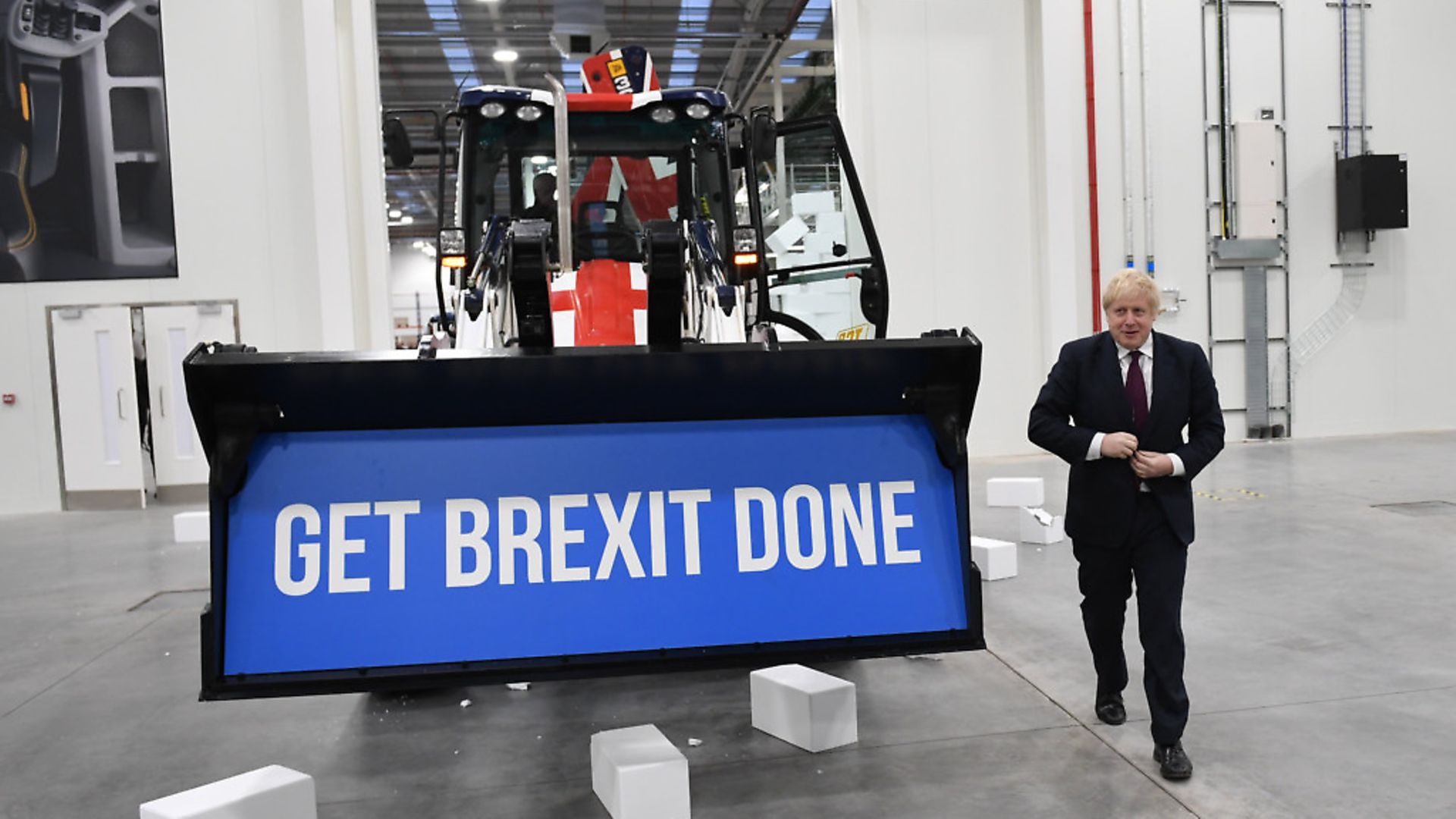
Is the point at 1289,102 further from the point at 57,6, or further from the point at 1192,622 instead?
the point at 57,6

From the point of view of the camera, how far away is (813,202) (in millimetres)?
7195

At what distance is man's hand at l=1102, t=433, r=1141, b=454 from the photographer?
2848 millimetres

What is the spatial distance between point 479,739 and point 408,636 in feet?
2.76

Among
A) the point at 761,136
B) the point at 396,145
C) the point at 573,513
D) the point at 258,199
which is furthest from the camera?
the point at 258,199

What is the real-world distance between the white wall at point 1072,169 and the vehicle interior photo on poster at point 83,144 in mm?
6159

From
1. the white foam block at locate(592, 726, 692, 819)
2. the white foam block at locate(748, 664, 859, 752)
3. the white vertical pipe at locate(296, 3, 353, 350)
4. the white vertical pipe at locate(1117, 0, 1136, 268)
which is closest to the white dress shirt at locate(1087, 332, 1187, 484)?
the white foam block at locate(748, 664, 859, 752)

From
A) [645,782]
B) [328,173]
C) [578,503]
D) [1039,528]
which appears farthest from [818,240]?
[645,782]

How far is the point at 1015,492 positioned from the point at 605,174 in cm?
361

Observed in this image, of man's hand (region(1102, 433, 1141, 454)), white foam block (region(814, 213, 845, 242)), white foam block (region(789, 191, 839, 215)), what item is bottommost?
man's hand (region(1102, 433, 1141, 454))

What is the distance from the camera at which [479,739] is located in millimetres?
3283

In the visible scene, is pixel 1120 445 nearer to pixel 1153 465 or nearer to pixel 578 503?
pixel 1153 465

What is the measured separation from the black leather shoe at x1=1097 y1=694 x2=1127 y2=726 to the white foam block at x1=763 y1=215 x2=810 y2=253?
4719 millimetres

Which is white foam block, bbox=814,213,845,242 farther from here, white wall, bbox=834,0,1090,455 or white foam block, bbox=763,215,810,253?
white wall, bbox=834,0,1090,455

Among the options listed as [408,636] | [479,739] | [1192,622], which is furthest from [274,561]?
[1192,622]
